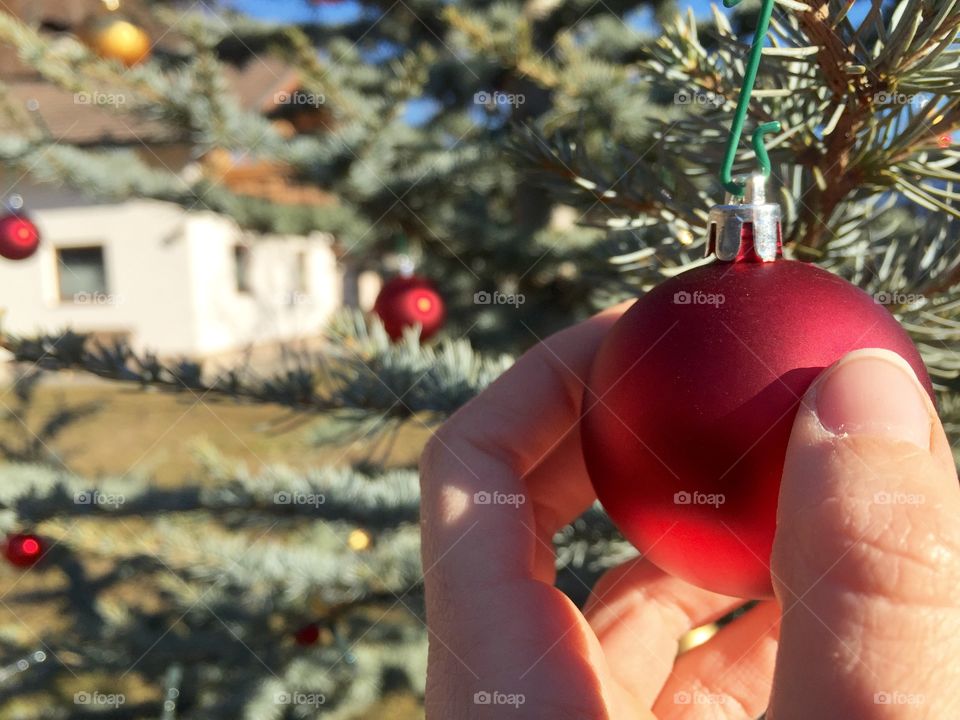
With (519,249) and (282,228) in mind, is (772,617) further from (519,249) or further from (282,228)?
(282,228)

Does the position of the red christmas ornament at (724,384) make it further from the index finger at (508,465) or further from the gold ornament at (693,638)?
the gold ornament at (693,638)

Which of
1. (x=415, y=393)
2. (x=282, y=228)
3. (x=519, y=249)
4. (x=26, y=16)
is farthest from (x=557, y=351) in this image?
(x=26, y=16)

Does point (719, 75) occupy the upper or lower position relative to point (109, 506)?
upper

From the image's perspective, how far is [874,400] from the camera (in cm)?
47

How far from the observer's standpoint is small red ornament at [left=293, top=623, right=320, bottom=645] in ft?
4.99

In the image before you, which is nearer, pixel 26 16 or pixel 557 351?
pixel 557 351

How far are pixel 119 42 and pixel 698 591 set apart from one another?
2.03m

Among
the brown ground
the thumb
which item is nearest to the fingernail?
the thumb

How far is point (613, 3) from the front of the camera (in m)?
1.98

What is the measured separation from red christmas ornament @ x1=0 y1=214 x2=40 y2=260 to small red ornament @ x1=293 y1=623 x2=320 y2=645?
98cm

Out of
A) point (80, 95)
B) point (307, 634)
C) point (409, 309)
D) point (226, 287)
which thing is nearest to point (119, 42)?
point (80, 95)

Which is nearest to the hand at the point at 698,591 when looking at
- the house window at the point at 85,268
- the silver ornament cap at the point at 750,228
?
the silver ornament cap at the point at 750,228

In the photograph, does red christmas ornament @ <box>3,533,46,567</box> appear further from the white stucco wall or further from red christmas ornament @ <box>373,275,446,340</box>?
the white stucco wall

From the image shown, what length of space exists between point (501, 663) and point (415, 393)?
1.35 feet
